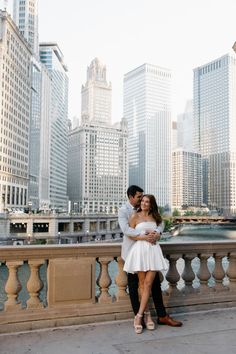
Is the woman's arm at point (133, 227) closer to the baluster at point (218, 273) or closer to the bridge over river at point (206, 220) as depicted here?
the baluster at point (218, 273)

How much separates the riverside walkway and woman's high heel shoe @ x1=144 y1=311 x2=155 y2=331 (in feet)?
0.31

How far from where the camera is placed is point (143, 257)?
6109 millimetres

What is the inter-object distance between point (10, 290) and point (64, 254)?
0.94m

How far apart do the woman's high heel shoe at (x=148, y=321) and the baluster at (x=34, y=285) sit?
1.58 meters

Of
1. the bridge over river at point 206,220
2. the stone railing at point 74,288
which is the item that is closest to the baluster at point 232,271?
the stone railing at point 74,288

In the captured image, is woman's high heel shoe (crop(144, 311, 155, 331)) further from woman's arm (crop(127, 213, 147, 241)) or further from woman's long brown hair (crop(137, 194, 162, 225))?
woman's long brown hair (crop(137, 194, 162, 225))

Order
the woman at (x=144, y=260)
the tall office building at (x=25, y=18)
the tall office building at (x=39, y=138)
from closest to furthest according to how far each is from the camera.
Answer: the woman at (x=144, y=260) → the tall office building at (x=39, y=138) → the tall office building at (x=25, y=18)

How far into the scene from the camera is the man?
242 inches

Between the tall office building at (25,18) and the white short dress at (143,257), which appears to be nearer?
the white short dress at (143,257)

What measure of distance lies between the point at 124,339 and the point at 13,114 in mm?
114848

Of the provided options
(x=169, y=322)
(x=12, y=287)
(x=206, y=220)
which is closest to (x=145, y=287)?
(x=169, y=322)

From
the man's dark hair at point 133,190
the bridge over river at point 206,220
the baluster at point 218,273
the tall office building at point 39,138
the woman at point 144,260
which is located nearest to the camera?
the woman at point 144,260

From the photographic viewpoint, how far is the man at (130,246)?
6145mm

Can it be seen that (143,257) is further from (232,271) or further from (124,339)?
(232,271)
